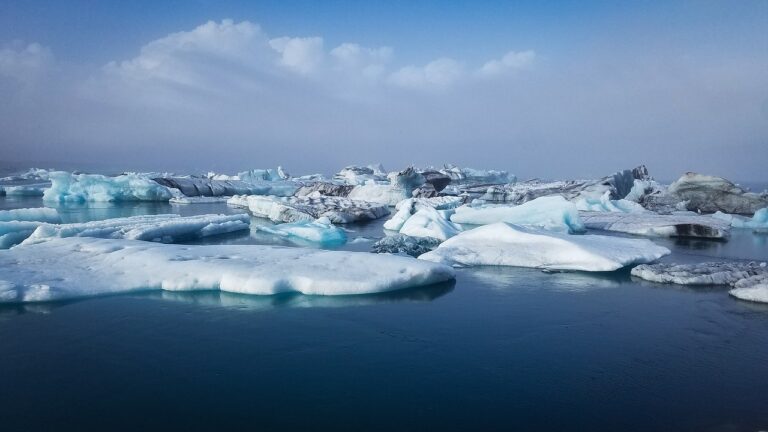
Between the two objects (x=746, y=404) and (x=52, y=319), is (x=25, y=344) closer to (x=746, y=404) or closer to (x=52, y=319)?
(x=52, y=319)

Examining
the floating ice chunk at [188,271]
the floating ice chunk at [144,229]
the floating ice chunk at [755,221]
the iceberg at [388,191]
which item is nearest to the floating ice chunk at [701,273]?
the floating ice chunk at [188,271]

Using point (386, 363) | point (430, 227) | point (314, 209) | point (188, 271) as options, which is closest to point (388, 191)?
point (314, 209)

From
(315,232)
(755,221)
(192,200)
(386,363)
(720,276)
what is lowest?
(386,363)

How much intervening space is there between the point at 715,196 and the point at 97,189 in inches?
979

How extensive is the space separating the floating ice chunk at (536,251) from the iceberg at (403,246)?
1.67 feet

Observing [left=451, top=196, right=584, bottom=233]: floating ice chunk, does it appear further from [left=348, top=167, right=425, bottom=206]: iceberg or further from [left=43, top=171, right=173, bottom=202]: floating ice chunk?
[left=43, top=171, right=173, bottom=202]: floating ice chunk

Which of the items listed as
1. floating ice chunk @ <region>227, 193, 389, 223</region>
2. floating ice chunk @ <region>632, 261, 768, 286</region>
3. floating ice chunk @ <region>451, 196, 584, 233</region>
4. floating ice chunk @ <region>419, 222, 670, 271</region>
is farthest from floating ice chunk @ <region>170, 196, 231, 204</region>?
floating ice chunk @ <region>632, 261, 768, 286</region>

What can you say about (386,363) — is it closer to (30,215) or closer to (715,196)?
(30,215)

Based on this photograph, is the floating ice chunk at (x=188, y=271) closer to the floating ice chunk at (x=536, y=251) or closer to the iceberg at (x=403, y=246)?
the floating ice chunk at (x=536, y=251)

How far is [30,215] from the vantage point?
1078 centimetres

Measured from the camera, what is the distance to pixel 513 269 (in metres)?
6.98

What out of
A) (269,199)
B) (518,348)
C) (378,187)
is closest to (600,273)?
(518,348)

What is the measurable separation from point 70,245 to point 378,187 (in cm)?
1549

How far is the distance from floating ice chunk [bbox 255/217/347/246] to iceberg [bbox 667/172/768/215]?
1534 centimetres
